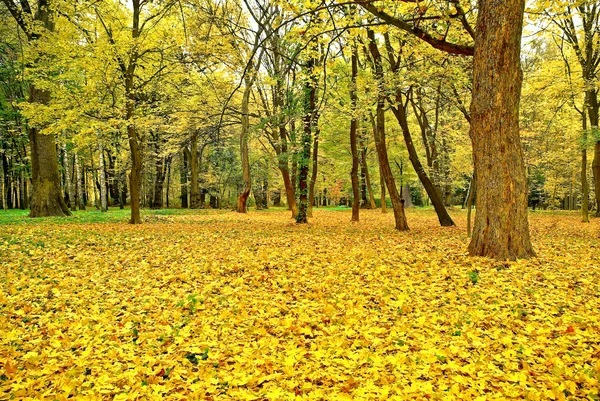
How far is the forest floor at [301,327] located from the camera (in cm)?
264

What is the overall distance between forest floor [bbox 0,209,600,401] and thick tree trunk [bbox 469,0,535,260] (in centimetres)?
54

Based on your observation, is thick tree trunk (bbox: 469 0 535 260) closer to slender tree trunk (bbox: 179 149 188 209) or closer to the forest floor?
the forest floor

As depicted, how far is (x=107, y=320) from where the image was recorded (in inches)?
157

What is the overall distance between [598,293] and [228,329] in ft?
15.0

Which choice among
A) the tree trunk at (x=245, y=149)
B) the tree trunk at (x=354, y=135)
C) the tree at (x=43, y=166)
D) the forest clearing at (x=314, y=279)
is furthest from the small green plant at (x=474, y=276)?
the tree at (x=43, y=166)

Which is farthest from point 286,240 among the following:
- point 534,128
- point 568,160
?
point 568,160

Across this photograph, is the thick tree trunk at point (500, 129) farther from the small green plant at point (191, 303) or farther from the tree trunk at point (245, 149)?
the tree trunk at point (245, 149)

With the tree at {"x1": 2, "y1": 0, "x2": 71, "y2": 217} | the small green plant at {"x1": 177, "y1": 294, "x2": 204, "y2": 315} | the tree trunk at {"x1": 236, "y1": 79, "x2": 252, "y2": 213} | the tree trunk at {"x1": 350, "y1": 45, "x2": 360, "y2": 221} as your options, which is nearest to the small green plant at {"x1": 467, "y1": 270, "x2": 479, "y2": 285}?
the small green plant at {"x1": 177, "y1": 294, "x2": 204, "y2": 315}

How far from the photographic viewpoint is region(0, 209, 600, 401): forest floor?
8.68 feet

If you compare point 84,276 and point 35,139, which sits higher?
point 35,139

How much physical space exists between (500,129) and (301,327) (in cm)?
481

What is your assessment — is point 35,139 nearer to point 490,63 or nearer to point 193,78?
point 193,78

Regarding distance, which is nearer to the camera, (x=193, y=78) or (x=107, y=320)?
(x=107, y=320)

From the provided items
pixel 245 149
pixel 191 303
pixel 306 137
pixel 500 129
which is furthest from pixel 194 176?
pixel 500 129
